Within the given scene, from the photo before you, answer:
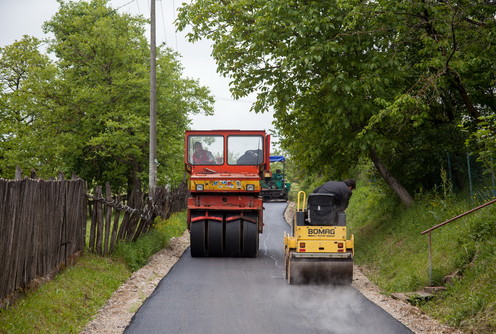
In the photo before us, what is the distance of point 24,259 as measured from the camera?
8.22m

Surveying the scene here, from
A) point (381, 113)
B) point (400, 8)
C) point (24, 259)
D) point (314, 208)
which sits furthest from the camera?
point (400, 8)

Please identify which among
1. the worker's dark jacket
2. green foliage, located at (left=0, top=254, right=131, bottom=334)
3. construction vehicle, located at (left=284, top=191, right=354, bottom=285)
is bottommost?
green foliage, located at (left=0, top=254, right=131, bottom=334)

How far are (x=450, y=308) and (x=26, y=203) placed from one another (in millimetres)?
6226

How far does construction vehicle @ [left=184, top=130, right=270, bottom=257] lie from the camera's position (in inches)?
604

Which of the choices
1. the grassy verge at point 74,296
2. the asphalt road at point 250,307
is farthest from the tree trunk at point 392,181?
the grassy verge at point 74,296

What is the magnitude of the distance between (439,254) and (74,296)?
21.7 ft

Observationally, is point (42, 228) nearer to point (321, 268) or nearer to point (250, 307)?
point (250, 307)

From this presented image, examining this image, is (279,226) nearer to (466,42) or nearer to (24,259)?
(466,42)

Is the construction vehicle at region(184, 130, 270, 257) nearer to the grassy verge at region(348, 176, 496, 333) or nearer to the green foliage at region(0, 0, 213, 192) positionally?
the grassy verge at region(348, 176, 496, 333)

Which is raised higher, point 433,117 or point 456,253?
point 433,117

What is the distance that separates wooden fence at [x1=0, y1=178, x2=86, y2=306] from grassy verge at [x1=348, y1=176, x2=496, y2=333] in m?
5.84

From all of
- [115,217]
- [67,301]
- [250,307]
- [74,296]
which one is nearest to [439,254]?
[250,307]

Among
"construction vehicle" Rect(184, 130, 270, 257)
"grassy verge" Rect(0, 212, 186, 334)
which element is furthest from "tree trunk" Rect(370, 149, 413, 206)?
"grassy verge" Rect(0, 212, 186, 334)

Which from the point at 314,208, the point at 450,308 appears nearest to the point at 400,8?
the point at 314,208
